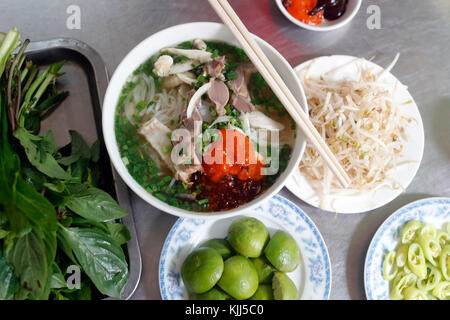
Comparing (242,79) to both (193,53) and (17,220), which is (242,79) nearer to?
(193,53)

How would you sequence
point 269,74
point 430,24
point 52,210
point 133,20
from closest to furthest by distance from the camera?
1. point 52,210
2. point 269,74
3. point 133,20
4. point 430,24

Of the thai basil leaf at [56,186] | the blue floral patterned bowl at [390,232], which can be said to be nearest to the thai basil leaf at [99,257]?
the thai basil leaf at [56,186]

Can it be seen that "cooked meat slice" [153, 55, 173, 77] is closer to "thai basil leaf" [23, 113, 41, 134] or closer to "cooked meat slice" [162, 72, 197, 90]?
"cooked meat slice" [162, 72, 197, 90]

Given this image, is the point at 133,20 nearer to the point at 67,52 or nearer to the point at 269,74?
the point at 67,52

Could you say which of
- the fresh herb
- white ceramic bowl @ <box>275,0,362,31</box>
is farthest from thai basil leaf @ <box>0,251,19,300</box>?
white ceramic bowl @ <box>275,0,362,31</box>

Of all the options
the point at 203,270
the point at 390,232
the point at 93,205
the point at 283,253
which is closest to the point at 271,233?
the point at 283,253

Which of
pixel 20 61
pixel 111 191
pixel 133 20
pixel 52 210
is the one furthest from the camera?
pixel 133 20
